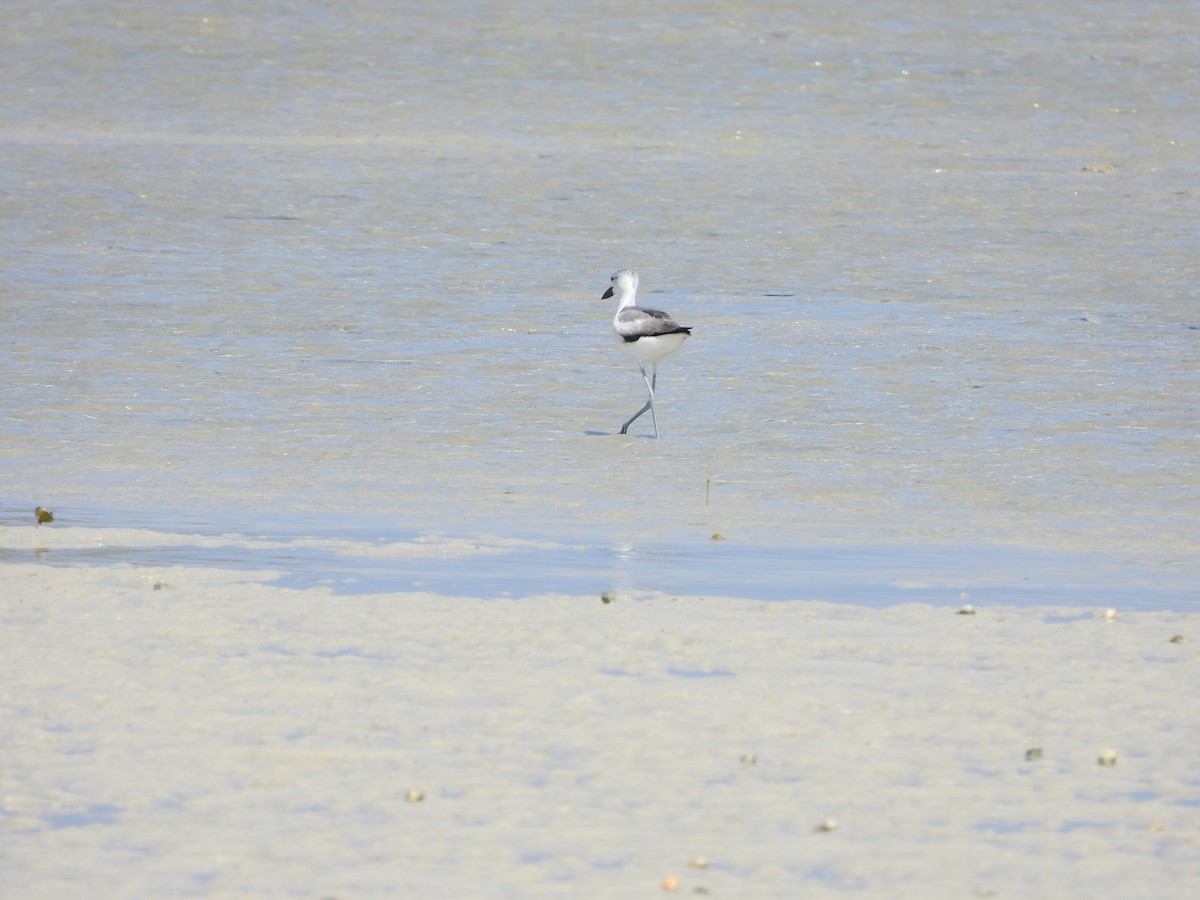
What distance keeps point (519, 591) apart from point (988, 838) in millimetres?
2921

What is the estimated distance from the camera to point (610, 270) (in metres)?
16.5

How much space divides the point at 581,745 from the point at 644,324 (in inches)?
235

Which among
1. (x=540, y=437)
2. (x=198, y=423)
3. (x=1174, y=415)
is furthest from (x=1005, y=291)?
(x=198, y=423)

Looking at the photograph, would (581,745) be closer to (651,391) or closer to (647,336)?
(651,391)

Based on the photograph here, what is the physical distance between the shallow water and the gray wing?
1.68 feet

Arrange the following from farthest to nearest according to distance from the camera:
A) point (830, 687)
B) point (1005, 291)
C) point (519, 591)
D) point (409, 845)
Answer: point (1005, 291) → point (519, 591) → point (830, 687) → point (409, 845)

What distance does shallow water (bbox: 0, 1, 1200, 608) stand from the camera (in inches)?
402

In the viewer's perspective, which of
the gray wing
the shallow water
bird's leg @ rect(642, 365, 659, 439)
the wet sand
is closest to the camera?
the wet sand

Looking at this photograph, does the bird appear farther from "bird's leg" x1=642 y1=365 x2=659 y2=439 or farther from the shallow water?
the shallow water

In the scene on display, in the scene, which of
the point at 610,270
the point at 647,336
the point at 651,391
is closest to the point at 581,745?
the point at 651,391

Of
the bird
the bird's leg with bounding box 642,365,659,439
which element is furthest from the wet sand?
the bird

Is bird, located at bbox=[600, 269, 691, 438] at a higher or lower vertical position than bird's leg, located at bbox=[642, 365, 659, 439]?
higher

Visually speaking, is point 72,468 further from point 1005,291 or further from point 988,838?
point 1005,291

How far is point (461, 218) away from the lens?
60.3ft
